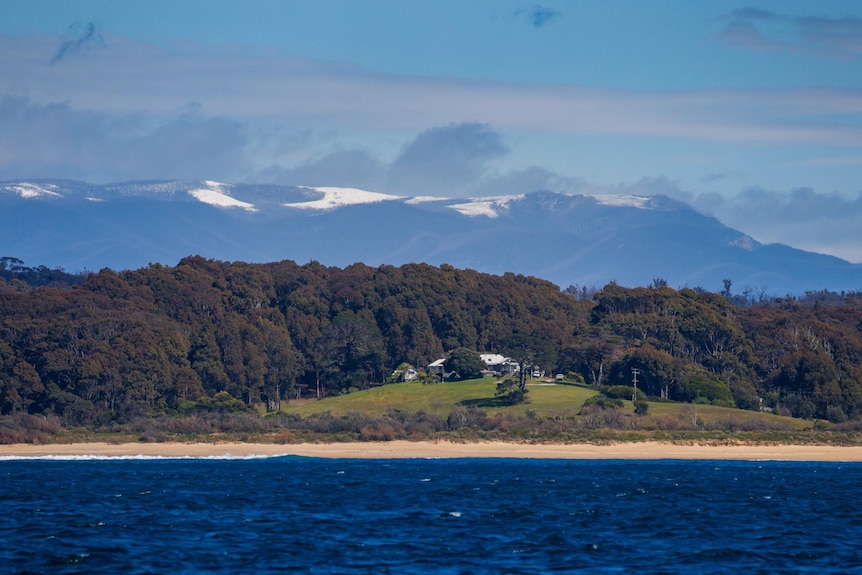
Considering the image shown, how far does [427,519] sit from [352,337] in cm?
7080

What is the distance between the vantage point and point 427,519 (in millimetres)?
42000

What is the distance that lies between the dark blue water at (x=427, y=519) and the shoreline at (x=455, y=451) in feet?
25.4

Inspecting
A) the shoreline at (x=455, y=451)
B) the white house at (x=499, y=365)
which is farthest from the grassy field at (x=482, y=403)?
the shoreline at (x=455, y=451)

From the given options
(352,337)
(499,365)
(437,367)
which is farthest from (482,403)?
(352,337)

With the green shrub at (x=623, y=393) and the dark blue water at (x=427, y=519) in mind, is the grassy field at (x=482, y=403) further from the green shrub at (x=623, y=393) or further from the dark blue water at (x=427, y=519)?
the dark blue water at (x=427, y=519)

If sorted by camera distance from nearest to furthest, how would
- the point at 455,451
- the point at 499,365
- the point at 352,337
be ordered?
the point at 455,451
the point at 352,337
the point at 499,365

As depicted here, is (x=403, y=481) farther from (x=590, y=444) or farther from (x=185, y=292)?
(x=185, y=292)

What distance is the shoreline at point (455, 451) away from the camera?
73625 millimetres

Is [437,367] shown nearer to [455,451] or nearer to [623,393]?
[623,393]

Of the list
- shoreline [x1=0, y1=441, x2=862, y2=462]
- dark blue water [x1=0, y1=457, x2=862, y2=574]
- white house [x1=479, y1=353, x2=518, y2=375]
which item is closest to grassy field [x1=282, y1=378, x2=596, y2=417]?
white house [x1=479, y1=353, x2=518, y2=375]

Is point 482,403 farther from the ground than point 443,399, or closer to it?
closer to it

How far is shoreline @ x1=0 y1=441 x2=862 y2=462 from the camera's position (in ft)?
242

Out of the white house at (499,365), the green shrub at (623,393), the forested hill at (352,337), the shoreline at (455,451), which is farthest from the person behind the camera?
the white house at (499,365)

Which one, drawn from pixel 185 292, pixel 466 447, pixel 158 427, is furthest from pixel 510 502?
pixel 185 292
